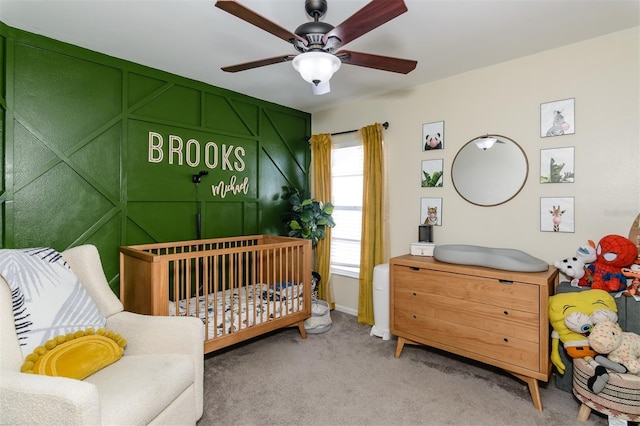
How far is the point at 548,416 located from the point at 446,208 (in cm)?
168

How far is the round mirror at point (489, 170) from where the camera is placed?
2.65m

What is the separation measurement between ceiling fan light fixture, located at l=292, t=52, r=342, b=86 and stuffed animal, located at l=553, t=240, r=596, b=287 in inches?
81.3

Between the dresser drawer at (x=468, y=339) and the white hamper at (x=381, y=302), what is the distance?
0.35 metres

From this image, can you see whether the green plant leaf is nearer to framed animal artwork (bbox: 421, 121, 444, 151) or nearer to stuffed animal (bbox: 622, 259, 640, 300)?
framed animal artwork (bbox: 421, 121, 444, 151)

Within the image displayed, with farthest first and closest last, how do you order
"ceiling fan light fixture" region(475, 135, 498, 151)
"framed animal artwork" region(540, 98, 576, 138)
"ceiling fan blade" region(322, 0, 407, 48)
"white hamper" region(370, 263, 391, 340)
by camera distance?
"white hamper" region(370, 263, 391, 340), "ceiling fan light fixture" region(475, 135, 498, 151), "framed animal artwork" region(540, 98, 576, 138), "ceiling fan blade" region(322, 0, 407, 48)

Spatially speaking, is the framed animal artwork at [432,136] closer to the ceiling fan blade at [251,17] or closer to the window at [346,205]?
the window at [346,205]

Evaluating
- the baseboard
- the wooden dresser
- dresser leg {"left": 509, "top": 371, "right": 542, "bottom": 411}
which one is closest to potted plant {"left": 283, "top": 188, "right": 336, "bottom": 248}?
the baseboard

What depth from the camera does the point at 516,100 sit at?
104 inches

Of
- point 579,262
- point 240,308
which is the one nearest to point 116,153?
point 240,308

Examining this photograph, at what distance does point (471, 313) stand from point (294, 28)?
2282 mm

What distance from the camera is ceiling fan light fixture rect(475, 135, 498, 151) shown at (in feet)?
9.07

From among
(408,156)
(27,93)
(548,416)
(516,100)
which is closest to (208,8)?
(27,93)

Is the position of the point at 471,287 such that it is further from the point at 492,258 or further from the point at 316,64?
the point at 316,64

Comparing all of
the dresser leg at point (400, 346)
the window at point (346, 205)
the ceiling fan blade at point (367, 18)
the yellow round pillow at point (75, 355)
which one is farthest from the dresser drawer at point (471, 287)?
the yellow round pillow at point (75, 355)
